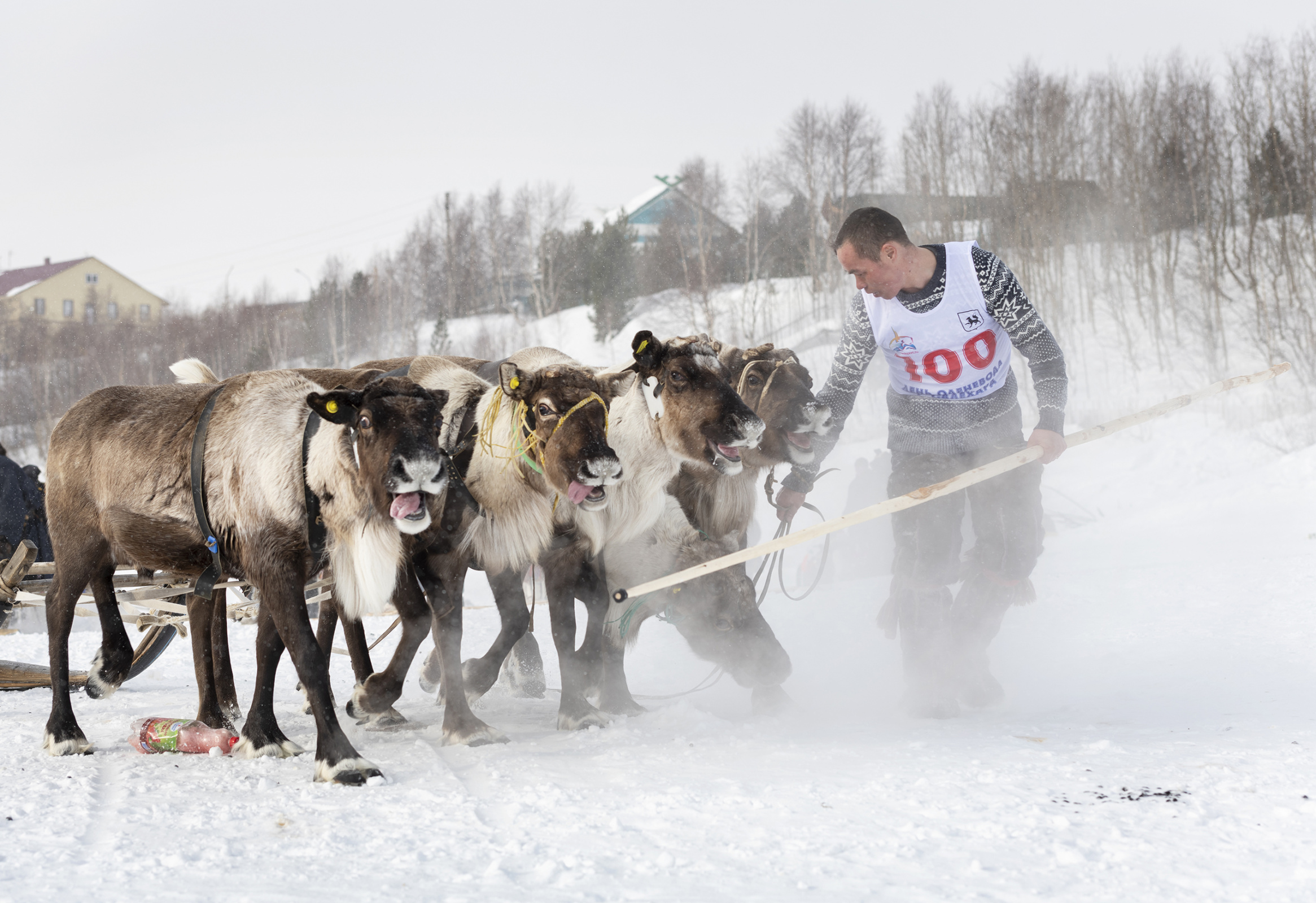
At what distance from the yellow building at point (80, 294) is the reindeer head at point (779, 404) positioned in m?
53.8

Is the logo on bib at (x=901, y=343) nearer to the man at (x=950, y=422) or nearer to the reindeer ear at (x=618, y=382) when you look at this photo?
the man at (x=950, y=422)

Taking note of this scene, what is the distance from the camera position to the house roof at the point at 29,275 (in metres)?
55.7

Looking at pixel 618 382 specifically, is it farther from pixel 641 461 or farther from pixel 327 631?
pixel 327 631

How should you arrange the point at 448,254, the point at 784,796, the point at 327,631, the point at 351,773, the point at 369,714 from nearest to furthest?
the point at 784,796 < the point at 351,773 < the point at 369,714 < the point at 327,631 < the point at 448,254

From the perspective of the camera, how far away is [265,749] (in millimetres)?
4324

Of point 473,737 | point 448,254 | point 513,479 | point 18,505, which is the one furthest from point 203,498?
point 448,254

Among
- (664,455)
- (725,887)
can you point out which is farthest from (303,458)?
(725,887)

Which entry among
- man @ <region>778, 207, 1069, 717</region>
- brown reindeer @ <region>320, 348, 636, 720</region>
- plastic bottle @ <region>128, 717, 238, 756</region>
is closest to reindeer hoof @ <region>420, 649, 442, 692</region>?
brown reindeer @ <region>320, 348, 636, 720</region>

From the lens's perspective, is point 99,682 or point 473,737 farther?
point 99,682

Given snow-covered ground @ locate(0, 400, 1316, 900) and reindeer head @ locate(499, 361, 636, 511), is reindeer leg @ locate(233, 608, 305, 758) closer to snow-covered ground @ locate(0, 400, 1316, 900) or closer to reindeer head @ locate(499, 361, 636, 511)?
snow-covered ground @ locate(0, 400, 1316, 900)

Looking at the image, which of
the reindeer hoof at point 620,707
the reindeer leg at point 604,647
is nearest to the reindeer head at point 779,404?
the reindeer leg at point 604,647

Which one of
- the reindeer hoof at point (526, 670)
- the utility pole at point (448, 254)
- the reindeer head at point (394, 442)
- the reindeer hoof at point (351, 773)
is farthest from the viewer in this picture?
the utility pole at point (448, 254)

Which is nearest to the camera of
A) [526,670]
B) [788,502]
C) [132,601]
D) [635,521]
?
[635,521]

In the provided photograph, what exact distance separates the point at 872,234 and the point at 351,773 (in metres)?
3.29
